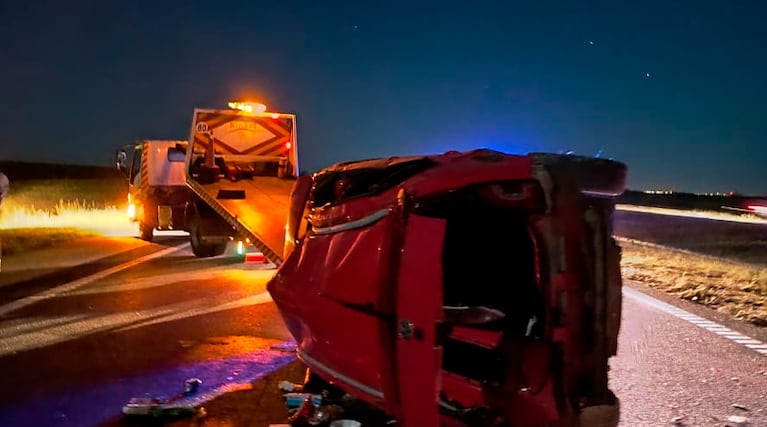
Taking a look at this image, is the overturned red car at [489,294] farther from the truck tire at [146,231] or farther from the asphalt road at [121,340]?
the truck tire at [146,231]

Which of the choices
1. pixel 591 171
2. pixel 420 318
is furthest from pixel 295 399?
pixel 591 171

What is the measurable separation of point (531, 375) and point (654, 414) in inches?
80.5

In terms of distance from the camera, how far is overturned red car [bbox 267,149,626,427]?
3428mm

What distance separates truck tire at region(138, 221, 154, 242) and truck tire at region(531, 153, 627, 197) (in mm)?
15111

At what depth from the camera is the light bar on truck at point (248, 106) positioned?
49.4 feet

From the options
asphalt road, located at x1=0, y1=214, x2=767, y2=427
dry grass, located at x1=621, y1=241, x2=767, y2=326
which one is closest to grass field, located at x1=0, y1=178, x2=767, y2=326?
dry grass, located at x1=621, y1=241, x2=767, y2=326

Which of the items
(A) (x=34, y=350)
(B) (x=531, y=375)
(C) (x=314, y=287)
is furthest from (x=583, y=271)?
(A) (x=34, y=350)

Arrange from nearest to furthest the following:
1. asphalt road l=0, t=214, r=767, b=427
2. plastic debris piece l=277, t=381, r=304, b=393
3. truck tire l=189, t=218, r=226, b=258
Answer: asphalt road l=0, t=214, r=767, b=427, plastic debris piece l=277, t=381, r=304, b=393, truck tire l=189, t=218, r=226, b=258

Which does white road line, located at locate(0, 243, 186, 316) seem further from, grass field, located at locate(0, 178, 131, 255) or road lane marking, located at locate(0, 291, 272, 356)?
grass field, located at locate(0, 178, 131, 255)

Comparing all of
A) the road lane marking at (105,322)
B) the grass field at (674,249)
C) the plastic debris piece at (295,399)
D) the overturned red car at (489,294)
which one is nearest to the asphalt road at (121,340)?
the road lane marking at (105,322)

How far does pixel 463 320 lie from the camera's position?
12.8ft

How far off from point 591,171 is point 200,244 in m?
12.3

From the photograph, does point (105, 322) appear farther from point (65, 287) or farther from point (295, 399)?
→ point (295, 399)

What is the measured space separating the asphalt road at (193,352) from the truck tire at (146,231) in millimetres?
6130
